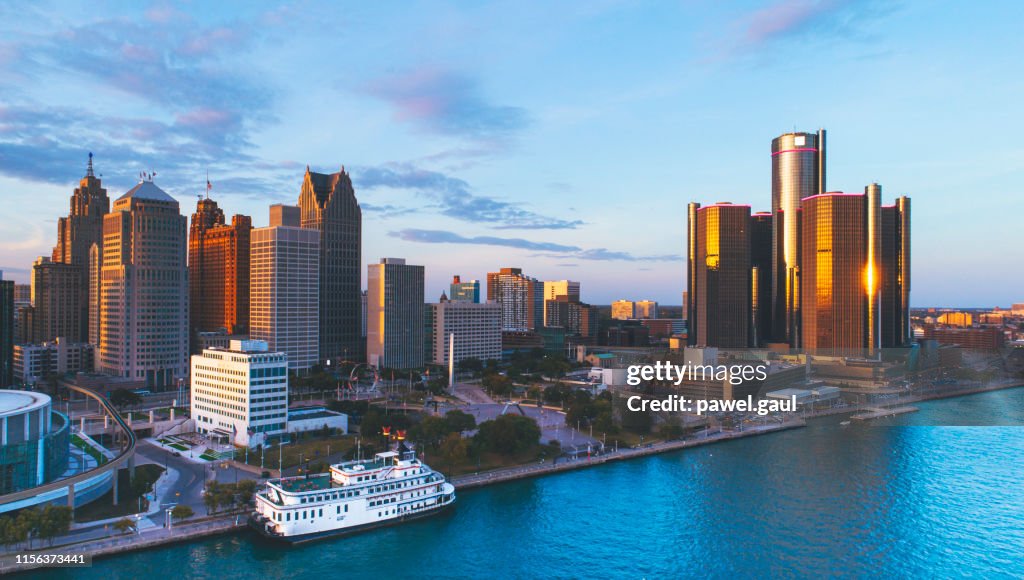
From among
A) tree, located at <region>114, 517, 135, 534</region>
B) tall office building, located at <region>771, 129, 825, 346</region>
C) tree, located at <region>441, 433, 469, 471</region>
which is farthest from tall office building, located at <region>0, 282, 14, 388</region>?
tall office building, located at <region>771, 129, 825, 346</region>

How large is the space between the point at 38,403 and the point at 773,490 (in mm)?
56316

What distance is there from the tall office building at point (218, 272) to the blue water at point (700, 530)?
109 meters

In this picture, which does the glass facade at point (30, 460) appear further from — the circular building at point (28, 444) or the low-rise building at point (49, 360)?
the low-rise building at point (49, 360)

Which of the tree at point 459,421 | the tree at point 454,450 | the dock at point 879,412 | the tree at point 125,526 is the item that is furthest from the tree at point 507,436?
the dock at point 879,412

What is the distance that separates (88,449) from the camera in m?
58.4

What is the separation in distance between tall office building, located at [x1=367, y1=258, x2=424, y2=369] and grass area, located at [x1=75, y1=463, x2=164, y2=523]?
76865 millimetres

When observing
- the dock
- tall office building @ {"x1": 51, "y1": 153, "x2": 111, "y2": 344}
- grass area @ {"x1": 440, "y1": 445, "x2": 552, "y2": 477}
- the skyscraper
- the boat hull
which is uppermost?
tall office building @ {"x1": 51, "y1": 153, "x2": 111, "y2": 344}

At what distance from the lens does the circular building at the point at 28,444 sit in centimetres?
4419

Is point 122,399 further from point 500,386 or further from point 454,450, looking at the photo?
point 500,386

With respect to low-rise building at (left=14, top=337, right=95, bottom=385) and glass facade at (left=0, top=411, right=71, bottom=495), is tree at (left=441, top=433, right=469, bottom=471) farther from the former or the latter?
low-rise building at (left=14, top=337, right=95, bottom=385)

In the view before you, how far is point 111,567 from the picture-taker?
132 ft

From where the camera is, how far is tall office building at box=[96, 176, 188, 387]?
104 m

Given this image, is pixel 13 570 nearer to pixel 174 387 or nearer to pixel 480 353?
pixel 174 387

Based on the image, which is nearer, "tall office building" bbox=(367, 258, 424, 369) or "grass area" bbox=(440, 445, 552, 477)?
"grass area" bbox=(440, 445, 552, 477)
